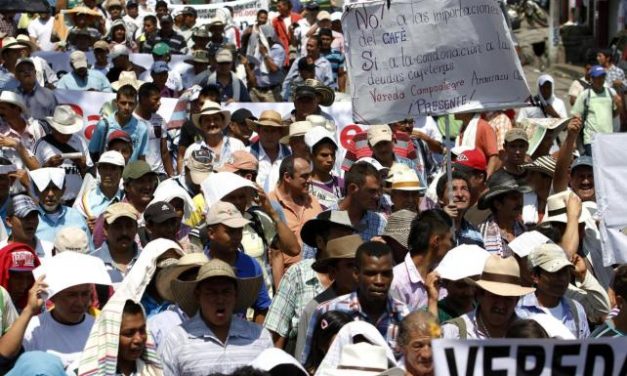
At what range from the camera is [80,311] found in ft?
27.5

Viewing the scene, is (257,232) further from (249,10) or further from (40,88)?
(249,10)

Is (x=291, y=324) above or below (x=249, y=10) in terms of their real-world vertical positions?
below

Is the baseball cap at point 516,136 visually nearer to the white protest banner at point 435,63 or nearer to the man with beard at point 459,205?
the man with beard at point 459,205

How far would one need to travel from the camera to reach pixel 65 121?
1373cm

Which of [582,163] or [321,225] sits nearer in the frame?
[321,225]

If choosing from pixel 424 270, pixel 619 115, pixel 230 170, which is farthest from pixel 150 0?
pixel 424 270

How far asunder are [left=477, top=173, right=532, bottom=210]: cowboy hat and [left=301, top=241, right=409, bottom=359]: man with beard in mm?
2442

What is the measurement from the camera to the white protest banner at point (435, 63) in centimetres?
1056

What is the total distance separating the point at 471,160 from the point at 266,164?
1.82m

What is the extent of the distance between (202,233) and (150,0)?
14991 mm

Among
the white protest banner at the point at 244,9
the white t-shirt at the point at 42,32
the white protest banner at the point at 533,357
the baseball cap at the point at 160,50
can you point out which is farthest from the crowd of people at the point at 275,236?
the white protest banner at the point at 244,9

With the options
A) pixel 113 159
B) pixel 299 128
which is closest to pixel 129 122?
pixel 113 159

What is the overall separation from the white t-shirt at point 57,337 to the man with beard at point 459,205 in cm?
282

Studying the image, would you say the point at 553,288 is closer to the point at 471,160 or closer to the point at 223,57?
the point at 471,160
